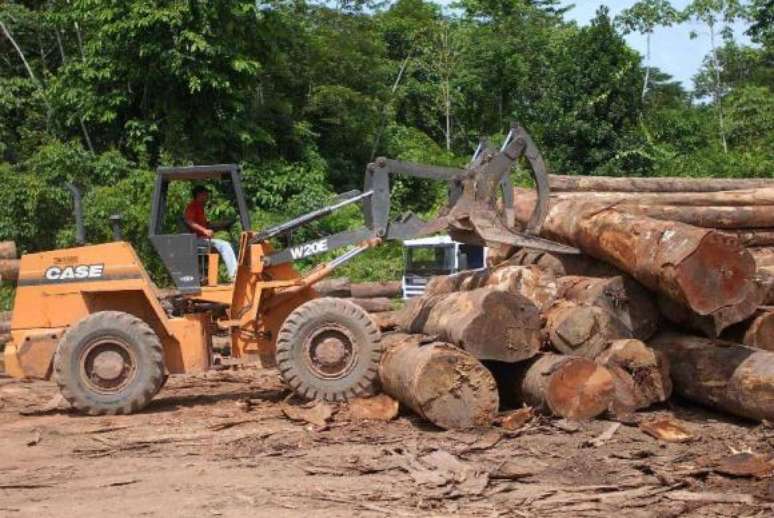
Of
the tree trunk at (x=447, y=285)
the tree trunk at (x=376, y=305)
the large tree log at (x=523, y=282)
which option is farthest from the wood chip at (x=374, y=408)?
the tree trunk at (x=376, y=305)

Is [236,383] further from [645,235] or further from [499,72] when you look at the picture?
[499,72]

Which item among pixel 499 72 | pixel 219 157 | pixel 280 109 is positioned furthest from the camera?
pixel 499 72

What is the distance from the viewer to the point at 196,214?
Result: 11.8 meters

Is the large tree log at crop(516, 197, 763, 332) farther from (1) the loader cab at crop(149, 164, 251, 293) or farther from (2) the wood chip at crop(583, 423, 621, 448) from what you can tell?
(1) the loader cab at crop(149, 164, 251, 293)

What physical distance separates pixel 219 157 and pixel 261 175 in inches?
46.3

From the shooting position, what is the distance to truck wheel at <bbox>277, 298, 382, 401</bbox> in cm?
1097

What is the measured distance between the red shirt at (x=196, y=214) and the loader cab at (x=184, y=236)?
0.18 meters

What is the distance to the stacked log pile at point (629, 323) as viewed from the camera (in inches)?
356

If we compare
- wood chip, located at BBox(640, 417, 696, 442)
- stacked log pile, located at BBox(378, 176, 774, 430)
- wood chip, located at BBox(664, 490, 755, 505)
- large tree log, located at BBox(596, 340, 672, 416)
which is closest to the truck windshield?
stacked log pile, located at BBox(378, 176, 774, 430)

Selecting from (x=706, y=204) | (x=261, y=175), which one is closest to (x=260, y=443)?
(x=706, y=204)

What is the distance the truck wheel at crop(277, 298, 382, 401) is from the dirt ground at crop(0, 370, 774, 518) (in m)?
0.44

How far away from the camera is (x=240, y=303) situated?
38.5 ft

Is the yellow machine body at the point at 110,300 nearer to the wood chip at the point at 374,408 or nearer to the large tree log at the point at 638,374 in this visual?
the wood chip at the point at 374,408

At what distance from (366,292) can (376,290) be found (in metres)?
0.22
